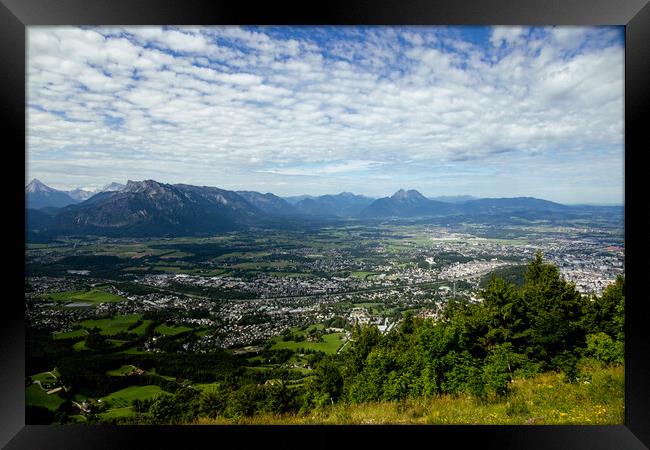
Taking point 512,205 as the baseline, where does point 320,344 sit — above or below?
below

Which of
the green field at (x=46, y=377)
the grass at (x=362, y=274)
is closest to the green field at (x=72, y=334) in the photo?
the green field at (x=46, y=377)

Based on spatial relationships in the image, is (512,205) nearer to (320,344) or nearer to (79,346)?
(320,344)

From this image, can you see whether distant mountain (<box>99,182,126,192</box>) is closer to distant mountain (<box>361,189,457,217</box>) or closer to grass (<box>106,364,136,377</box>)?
grass (<box>106,364,136,377</box>)

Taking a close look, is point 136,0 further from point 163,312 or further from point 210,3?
point 163,312

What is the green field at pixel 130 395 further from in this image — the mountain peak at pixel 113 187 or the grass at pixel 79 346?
the mountain peak at pixel 113 187

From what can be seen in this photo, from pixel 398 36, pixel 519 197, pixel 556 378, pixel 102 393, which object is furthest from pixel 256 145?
pixel 519 197

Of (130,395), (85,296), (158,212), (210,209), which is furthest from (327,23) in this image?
(210,209)
